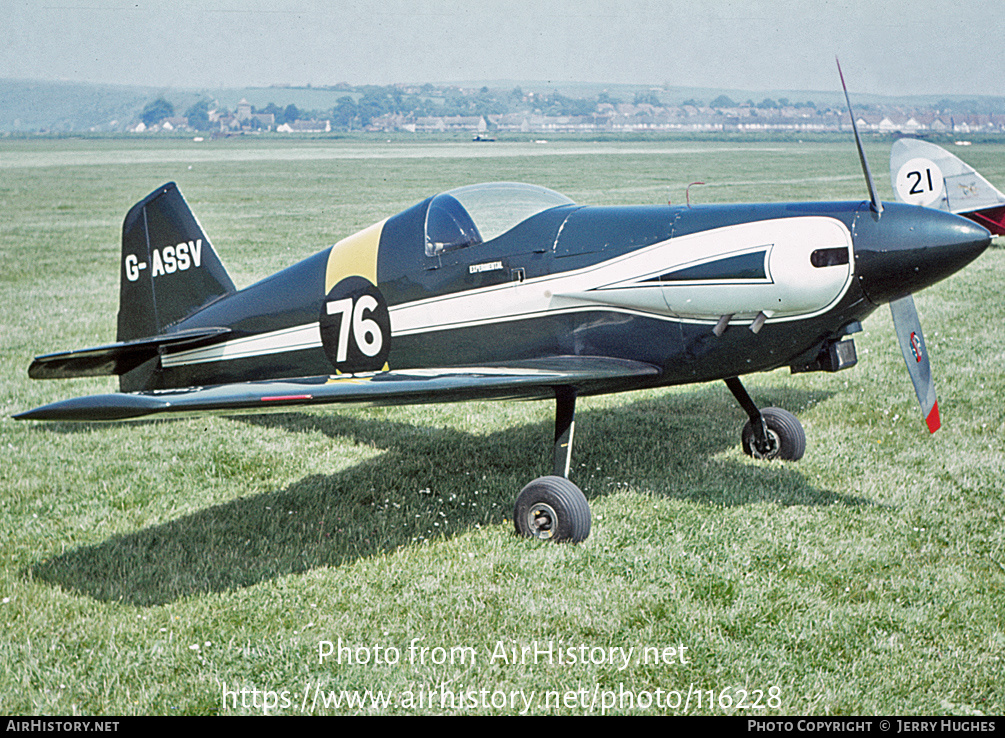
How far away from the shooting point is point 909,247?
15.6ft

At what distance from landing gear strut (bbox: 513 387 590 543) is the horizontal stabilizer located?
2.93 metres

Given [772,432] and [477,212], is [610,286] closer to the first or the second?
[477,212]

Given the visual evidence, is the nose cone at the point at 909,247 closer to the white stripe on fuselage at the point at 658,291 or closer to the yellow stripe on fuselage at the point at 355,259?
the white stripe on fuselage at the point at 658,291

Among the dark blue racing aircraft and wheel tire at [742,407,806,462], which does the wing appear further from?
wheel tire at [742,407,806,462]

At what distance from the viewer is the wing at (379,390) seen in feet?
12.2

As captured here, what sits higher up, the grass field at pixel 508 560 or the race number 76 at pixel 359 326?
the race number 76 at pixel 359 326

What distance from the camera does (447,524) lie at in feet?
18.1

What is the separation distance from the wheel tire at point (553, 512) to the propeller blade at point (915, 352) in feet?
7.49

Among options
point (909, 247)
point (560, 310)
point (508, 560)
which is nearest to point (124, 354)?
point (560, 310)

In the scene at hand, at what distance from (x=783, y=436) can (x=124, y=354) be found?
199 inches

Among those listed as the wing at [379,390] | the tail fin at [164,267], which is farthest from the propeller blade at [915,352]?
the tail fin at [164,267]

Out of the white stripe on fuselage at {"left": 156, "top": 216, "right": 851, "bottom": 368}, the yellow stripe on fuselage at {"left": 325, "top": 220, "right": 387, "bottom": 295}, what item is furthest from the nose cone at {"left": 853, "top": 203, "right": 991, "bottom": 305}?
the yellow stripe on fuselage at {"left": 325, "top": 220, "right": 387, "bottom": 295}

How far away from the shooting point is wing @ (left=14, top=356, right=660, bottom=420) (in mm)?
3721

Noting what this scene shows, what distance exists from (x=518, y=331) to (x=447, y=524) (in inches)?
51.6
